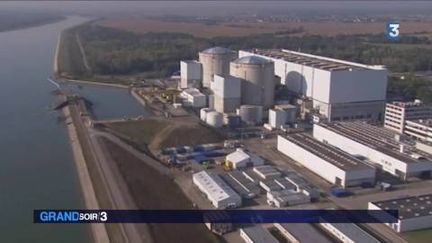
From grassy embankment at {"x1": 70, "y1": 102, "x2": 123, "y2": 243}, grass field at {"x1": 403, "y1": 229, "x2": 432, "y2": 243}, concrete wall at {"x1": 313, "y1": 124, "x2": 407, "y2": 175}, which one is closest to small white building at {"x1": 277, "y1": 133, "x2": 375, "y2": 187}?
concrete wall at {"x1": 313, "y1": 124, "x2": 407, "y2": 175}

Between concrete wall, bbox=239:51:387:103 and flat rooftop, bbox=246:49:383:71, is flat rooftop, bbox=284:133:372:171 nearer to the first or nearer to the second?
concrete wall, bbox=239:51:387:103

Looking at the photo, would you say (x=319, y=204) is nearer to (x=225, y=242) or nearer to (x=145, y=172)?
(x=225, y=242)

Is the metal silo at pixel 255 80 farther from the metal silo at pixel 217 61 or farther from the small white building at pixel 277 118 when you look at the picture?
the metal silo at pixel 217 61

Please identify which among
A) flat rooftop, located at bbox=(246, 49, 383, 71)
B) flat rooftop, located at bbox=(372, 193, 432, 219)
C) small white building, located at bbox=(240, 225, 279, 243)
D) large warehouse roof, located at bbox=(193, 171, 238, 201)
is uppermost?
flat rooftop, located at bbox=(246, 49, 383, 71)

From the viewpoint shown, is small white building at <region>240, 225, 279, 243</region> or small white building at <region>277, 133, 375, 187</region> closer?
small white building at <region>240, 225, 279, 243</region>

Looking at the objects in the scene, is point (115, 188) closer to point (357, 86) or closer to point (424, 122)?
point (424, 122)
